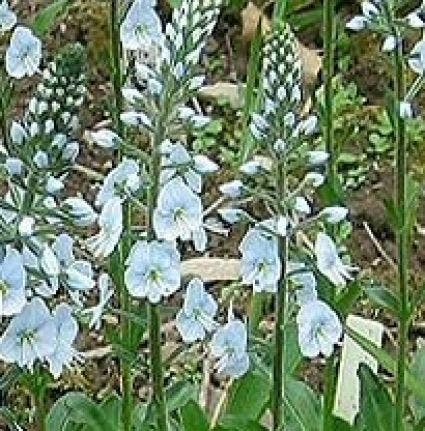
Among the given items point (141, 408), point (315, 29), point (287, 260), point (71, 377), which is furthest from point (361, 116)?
point (287, 260)

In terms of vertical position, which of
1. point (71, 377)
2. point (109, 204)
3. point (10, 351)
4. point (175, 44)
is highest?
point (175, 44)

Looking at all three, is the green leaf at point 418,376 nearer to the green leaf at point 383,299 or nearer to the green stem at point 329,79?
the green leaf at point 383,299

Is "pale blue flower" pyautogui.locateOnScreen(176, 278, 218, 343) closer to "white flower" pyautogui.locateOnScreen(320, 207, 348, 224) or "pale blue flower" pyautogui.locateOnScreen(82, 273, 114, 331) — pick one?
"pale blue flower" pyautogui.locateOnScreen(82, 273, 114, 331)

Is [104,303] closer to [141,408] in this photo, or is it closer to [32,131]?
[32,131]

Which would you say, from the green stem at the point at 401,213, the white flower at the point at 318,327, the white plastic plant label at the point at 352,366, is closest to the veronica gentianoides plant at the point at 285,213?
the white flower at the point at 318,327

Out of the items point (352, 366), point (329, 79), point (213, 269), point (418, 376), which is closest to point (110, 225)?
point (329, 79)

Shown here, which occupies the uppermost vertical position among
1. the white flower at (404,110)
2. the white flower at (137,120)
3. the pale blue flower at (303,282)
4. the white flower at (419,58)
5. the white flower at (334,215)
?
the white flower at (419,58)
